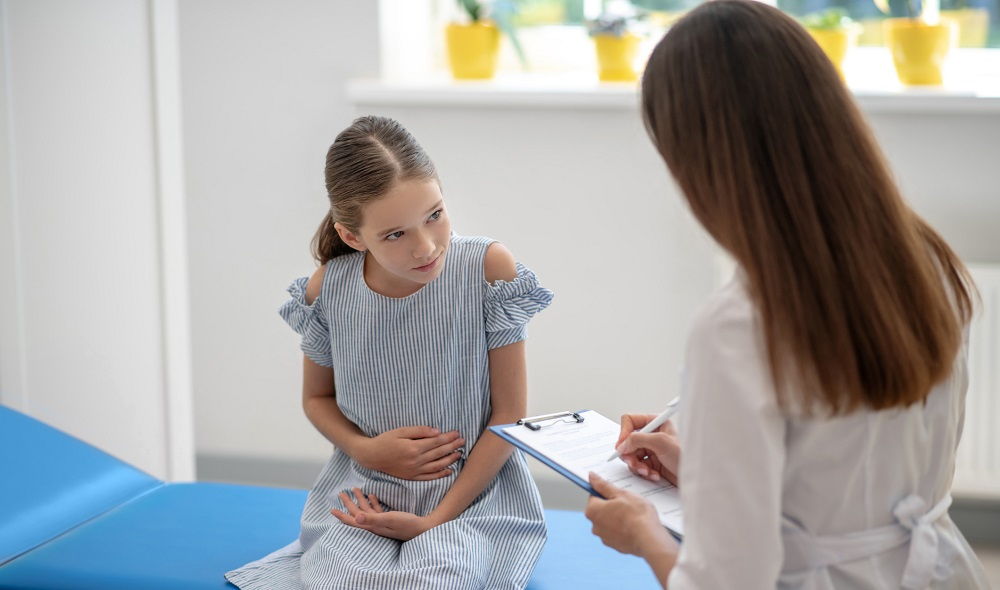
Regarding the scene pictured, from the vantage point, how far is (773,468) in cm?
98

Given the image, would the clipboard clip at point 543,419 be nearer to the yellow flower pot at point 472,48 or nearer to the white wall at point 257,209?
the white wall at point 257,209

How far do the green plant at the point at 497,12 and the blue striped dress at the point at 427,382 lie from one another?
1385 millimetres

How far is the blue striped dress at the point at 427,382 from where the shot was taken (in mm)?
1550

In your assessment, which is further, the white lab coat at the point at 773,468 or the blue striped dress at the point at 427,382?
the blue striped dress at the point at 427,382

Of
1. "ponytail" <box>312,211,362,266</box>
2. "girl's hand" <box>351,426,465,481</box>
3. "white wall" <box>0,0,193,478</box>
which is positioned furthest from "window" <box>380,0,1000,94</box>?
"girl's hand" <box>351,426,465,481</box>

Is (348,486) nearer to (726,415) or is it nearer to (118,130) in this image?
(726,415)

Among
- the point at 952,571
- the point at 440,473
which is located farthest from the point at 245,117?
the point at 952,571

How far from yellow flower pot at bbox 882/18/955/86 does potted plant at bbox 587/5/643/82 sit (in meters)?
0.63

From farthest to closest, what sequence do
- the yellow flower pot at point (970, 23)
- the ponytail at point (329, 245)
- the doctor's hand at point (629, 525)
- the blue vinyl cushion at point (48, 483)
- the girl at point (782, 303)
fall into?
the yellow flower pot at point (970, 23) < the blue vinyl cushion at point (48, 483) < the ponytail at point (329, 245) < the doctor's hand at point (629, 525) < the girl at point (782, 303)

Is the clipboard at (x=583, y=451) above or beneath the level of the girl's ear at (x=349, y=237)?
beneath

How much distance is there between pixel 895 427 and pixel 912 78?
5.89 feet

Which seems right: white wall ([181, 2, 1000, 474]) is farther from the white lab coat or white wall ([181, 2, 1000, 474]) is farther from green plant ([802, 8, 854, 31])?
the white lab coat

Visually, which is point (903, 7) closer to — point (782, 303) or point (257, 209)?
point (257, 209)

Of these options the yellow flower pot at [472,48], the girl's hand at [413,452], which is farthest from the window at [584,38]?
the girl's hand at [413,452]
